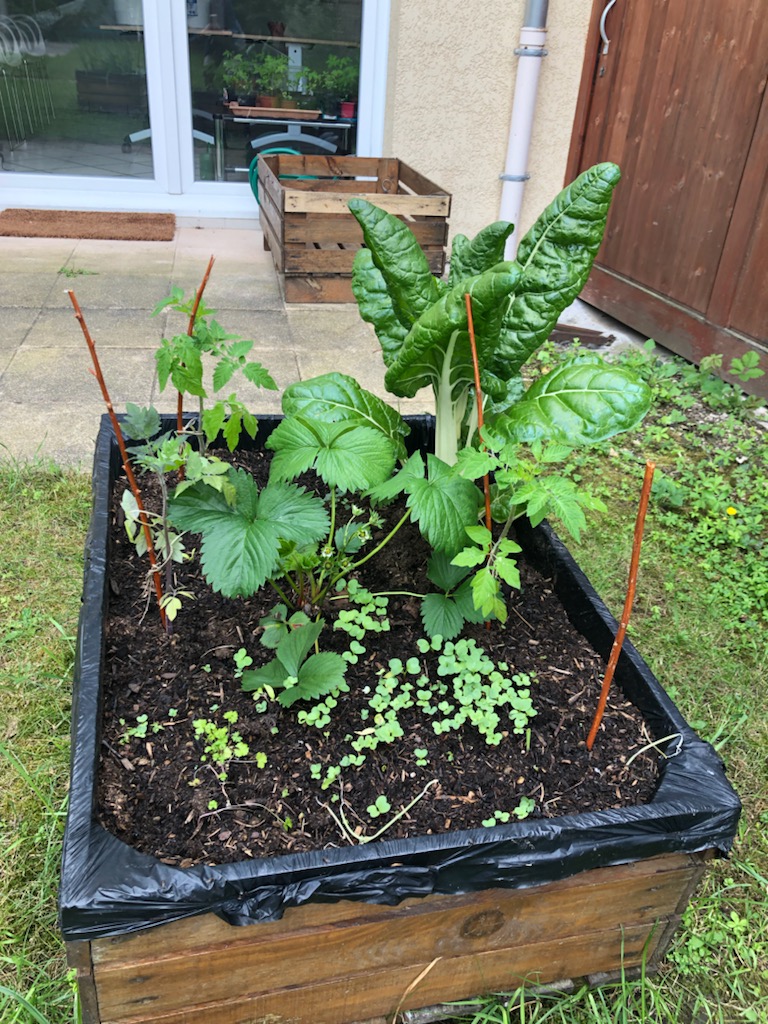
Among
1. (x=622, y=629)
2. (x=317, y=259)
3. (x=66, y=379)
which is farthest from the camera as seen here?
(x=317, y=259)

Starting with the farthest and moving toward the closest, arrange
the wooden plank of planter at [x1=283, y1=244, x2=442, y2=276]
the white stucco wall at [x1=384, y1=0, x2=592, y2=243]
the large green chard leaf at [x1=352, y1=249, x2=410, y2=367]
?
the white stucco wall at [x1=384, y1=0, x2=592, y2=243], the wooden plank of planter at [x1=283, y1=244, x2=442, y2=276], the large green chard leaf at [x1=352, y1=249, x2=410, y2=367]

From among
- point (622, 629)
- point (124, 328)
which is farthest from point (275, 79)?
point (622, 629)

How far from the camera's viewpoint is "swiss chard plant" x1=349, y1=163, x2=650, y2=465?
A: 1524 mm

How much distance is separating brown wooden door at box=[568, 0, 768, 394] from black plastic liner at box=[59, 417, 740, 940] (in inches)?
114

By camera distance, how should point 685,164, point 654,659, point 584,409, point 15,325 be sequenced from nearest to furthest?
point 584,409 → point 654,659 → point 15,325 → point 685,164

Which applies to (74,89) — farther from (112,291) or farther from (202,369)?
(202,369)

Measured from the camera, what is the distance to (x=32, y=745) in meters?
1.81

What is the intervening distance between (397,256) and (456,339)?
0.24m

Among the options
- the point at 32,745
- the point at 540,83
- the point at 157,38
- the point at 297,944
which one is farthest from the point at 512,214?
the point at 297,944

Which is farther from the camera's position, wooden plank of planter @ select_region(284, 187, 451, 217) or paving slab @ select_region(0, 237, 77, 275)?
paving slab @ select_region(0, 237, 77, 275)

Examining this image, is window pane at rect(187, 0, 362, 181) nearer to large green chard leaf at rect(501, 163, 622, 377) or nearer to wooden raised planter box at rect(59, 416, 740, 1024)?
large green chard leaf at rect(501, 163, 622, 377)

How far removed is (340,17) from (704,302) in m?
3.06

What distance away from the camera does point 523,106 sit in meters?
4.75

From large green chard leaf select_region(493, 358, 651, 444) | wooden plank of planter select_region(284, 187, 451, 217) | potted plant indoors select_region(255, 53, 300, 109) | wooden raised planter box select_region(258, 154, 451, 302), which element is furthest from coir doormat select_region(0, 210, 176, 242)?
large green chard leaf select_region(493, 358, 651, 444)
